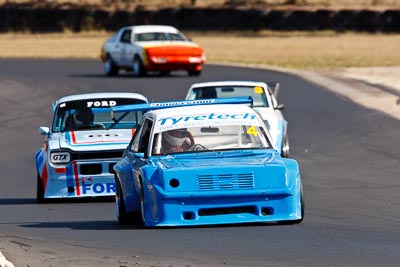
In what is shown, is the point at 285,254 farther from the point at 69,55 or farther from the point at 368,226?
the point at 69,55

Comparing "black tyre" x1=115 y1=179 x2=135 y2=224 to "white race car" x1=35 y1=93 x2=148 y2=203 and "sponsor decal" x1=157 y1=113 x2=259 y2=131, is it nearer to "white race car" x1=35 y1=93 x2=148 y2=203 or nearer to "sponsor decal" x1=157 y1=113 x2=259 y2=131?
"sponsor decal" x1=157 y1=113 x2=259 y2=131

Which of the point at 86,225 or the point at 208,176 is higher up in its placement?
the point at 208,176

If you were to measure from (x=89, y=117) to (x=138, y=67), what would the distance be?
2220 centimetres

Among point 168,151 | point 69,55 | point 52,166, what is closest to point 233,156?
point 168,151

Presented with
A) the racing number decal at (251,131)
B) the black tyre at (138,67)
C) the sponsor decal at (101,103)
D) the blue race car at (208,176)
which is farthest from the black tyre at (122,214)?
the black tyre at (138,67)

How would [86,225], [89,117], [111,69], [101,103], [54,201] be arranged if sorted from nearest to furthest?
[86,225]
[54,201]
[89,117]
[101,103]
[111,69]

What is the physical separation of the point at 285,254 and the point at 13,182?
902 centimetres

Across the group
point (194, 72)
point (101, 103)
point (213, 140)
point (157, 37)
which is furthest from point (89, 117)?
point (157, 37)

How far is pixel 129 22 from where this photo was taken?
231 feet

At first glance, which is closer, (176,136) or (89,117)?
(176,136)

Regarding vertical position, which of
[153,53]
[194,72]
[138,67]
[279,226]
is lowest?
[194,72]

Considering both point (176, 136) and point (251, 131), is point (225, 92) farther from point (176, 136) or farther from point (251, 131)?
point (176, 136)

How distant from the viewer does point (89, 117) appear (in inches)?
635

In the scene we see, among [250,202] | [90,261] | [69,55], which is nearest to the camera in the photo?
[90,261]
